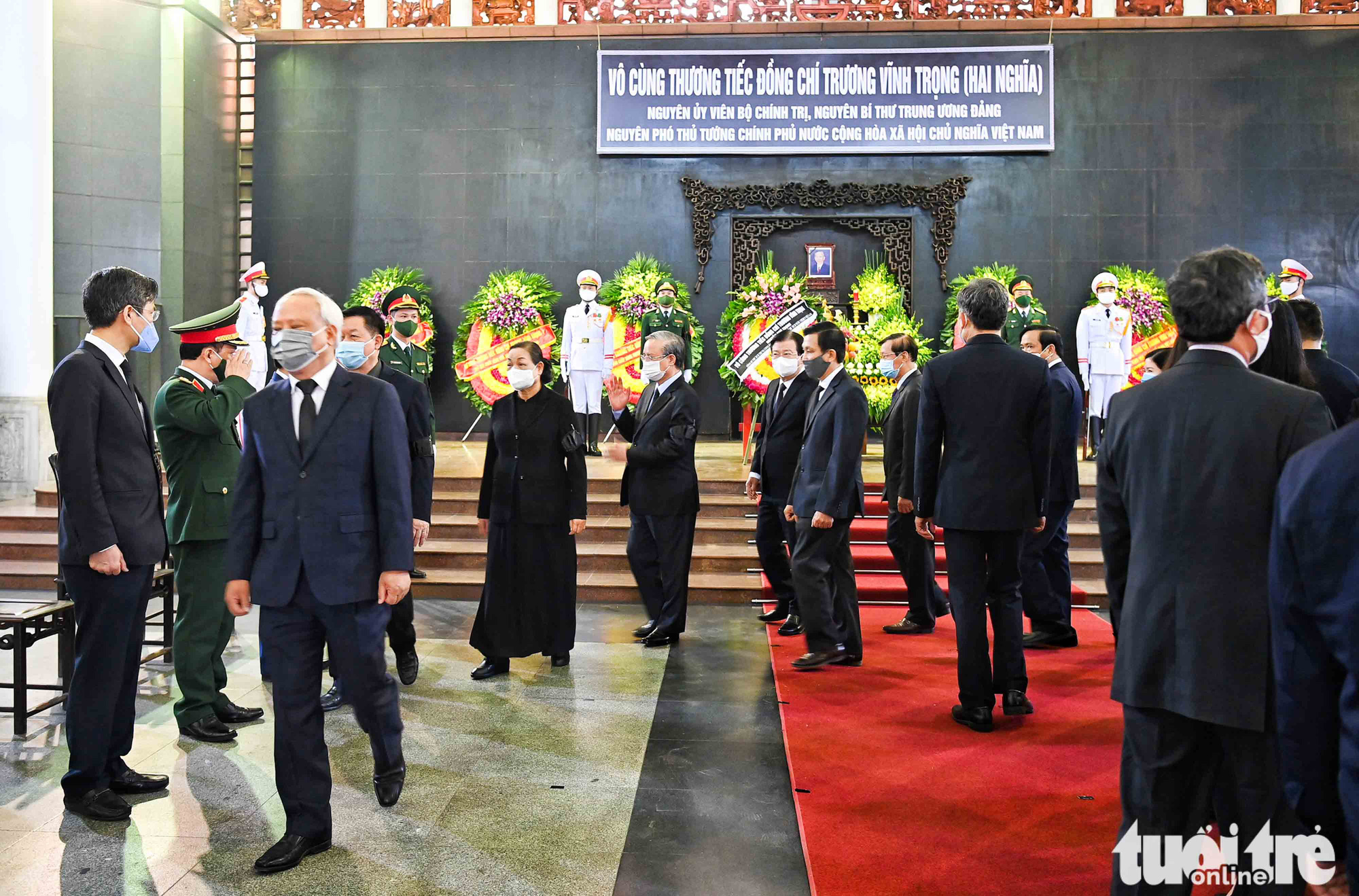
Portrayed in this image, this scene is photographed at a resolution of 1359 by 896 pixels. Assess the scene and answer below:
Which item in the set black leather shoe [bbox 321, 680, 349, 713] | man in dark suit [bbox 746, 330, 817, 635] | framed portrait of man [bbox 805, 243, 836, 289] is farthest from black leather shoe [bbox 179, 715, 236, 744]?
framed portrait of man [bbox 805, 243, 836, 289]

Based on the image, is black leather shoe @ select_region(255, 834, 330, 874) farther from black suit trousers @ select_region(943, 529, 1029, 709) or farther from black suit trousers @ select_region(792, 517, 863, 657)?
black suit trousers @ select_region(792, 517, 863, 657)

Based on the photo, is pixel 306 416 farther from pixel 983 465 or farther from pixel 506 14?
pixel 506 14

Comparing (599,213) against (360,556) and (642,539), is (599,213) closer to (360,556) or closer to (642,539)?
(642,539)

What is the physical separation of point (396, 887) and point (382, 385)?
1.40 m

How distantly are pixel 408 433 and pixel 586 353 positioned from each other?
663cm

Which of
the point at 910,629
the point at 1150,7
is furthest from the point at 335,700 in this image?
the point at 1150,7

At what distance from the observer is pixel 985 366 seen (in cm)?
396

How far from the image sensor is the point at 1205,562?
6.89ft

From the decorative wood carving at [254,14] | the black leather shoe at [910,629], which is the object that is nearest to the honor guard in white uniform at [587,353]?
the black leather shoe at [910,629]

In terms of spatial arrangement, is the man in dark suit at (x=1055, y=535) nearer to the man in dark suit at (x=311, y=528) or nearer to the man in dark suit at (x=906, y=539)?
the man in dark suit at (x=906, y=539)

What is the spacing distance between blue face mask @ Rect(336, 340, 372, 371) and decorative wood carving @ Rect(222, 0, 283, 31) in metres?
10.2

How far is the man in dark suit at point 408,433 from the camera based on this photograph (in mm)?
4406

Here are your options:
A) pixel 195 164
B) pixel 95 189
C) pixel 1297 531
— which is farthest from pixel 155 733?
pixel 195 164

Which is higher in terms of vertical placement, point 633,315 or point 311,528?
point 633,315
